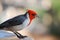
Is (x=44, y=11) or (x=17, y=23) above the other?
(x=44, y=11)

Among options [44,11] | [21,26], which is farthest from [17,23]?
[44,11]

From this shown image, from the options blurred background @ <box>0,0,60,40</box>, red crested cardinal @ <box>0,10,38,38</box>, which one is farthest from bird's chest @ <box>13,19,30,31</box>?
blurred background @ <box>0,0,60,40</box>

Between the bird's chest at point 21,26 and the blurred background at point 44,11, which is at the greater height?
the blurred background at point 44,11

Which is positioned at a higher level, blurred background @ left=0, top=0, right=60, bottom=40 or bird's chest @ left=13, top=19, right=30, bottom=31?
blurred background @ left=0, top=0, right=60, bottom=40

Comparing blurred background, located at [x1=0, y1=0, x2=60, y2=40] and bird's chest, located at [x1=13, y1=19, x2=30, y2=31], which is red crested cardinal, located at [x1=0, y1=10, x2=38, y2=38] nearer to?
bird's chest, located at [x1=13, y1=19, x2=30, y2=31]

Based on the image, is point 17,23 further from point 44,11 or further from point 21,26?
point 44,11

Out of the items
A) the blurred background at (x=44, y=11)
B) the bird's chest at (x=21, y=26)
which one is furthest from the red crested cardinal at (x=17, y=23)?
the blurred background at (x=44, y=11)

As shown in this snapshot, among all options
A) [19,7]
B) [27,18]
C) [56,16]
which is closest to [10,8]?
[19,7]

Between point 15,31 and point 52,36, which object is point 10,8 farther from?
point 15,31

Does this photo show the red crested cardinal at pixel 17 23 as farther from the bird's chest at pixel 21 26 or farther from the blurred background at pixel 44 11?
the blurred background at pixel 44 11

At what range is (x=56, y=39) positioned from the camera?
5141 mm

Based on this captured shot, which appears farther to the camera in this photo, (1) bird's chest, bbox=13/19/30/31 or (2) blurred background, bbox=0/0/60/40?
(2) blurred background, bbox=0/0/60/40

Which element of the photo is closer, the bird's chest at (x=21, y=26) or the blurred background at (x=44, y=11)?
the bird's chest at (x=21, y=26)

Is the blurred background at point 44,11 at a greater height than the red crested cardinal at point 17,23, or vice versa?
the blurred background at point 44,11
